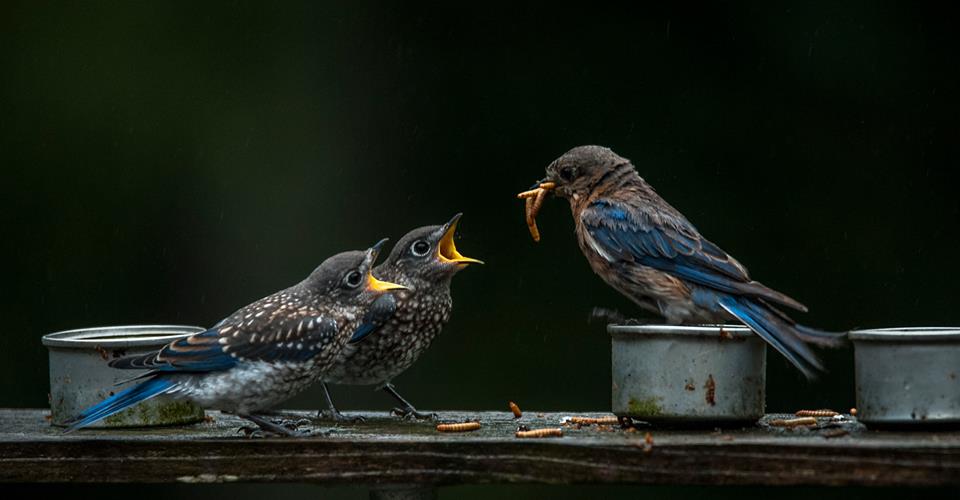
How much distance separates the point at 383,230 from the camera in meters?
7.59

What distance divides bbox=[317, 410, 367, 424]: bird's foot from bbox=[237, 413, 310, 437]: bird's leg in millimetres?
324

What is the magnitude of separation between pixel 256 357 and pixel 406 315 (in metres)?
0.81

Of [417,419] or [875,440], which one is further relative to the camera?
[417,419]

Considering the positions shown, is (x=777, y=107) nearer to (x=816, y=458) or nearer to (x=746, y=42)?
(x=746, y=42)

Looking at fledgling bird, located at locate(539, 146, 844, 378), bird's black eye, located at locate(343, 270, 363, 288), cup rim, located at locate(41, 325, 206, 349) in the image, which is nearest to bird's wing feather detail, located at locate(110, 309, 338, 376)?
cup rim, located at locate(41, 325, 206, 349)

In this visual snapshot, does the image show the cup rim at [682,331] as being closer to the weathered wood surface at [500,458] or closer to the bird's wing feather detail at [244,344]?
the weathered wood surface at [500,458]

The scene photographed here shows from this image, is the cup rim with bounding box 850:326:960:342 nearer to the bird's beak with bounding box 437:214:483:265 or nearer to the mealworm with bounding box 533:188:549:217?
the bird's beak with bounding box 437:214:483:265

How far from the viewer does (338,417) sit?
171 inches

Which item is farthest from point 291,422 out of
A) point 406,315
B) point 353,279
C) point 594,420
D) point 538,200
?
point 538,200

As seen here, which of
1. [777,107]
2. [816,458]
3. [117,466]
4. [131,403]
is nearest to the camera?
[816,458]

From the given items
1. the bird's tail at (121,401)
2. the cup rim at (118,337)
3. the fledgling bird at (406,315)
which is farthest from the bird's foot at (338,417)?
the bird's tail at (121,401)

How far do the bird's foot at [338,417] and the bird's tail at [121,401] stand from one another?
65 cm

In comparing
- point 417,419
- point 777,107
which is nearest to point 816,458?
point 417,419

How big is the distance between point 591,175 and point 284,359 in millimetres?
1715
